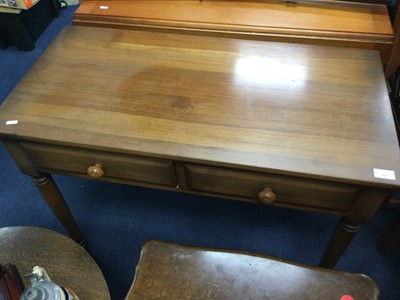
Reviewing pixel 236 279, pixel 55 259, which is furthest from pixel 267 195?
pixel 55 259

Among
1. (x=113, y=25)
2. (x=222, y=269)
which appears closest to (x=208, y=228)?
(x=222, y=269)

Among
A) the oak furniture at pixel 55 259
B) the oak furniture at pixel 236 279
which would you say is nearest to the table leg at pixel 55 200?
the oak furniture at pixel 55 259

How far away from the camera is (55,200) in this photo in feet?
3.58

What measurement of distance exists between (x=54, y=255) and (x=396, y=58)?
1290 mm

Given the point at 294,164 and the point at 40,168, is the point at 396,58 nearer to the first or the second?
the point at 294,164

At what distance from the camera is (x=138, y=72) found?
1.00 m

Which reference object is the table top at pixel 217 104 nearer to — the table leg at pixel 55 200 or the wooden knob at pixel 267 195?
the wooden knob at pixel 267 195

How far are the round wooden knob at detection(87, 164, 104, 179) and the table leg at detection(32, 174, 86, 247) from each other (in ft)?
0.70

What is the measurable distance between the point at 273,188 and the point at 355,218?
0.22 m

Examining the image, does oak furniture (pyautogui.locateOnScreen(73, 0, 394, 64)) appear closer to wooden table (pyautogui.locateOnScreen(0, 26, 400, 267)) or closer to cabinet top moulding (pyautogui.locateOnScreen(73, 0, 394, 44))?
cabinet top moulding (pyautogui.locateOnScreen(73, 0, 394, 44))

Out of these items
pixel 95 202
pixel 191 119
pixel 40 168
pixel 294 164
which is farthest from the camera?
pixel 95 202

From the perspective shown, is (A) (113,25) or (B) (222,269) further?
(A) (113,25)

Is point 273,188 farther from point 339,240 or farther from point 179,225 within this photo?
point 179,225

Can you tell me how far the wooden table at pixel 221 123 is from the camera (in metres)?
0.77
